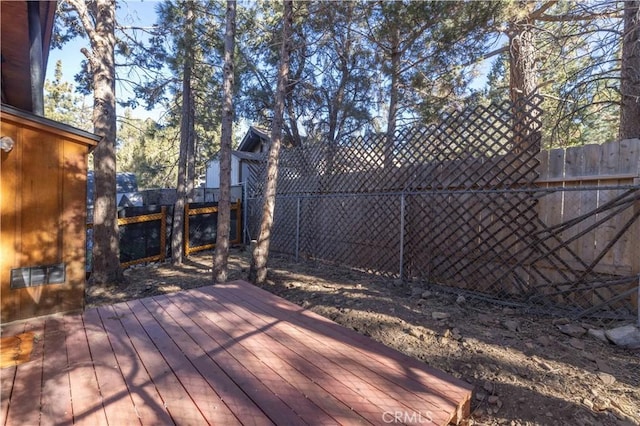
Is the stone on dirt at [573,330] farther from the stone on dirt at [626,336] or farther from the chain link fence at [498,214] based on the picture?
the chain link fence at [498,214]

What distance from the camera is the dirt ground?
1881 millimetres

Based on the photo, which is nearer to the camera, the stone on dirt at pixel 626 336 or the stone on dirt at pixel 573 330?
the stone on dirt at pixel 626 336

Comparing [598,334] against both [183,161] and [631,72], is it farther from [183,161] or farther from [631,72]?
[183,161]

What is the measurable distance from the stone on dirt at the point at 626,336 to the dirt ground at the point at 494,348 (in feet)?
0.22

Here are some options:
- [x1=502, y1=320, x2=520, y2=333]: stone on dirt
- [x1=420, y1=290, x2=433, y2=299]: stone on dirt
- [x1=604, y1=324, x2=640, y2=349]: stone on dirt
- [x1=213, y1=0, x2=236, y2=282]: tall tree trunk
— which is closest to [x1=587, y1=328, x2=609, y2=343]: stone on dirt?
[x1=604, y1=324, x2=640, y2=349]: stone on dirt

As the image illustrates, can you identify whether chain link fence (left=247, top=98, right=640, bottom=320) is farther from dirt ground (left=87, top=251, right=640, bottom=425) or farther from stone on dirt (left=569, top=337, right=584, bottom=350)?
stone on dirt (left=569, top=337, right=584, bottom=350)

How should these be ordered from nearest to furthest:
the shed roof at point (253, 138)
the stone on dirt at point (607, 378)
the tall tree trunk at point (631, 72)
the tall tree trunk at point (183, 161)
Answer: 1. the stone on dirt at point (607, 378)
2. the tall tree trunk at point (631, 72)
3. the tall tree trunk at point (183, 161)
4. the shed roof at point (253, 138)

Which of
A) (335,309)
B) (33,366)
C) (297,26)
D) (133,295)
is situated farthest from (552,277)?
(297,26)

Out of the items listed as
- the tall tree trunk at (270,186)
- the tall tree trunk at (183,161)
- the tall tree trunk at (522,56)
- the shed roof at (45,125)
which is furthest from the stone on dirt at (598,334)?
the tall tree trunk at (183,161)

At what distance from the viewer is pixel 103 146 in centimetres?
479

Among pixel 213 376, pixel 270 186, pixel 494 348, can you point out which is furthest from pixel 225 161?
pixel 494 348

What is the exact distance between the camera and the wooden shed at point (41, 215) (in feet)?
8.29

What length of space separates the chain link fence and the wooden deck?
94.2 inches

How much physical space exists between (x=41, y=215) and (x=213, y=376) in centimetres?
217
